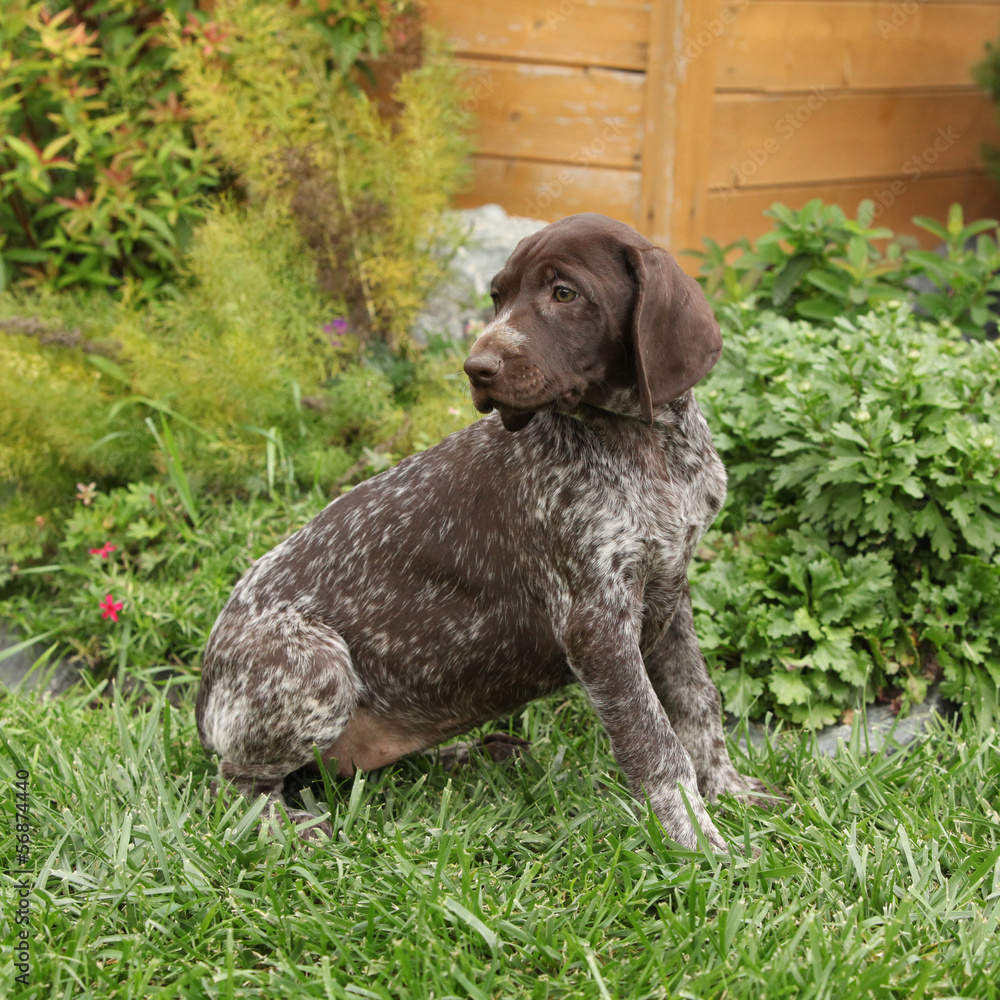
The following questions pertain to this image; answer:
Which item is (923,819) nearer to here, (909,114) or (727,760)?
(727,760)

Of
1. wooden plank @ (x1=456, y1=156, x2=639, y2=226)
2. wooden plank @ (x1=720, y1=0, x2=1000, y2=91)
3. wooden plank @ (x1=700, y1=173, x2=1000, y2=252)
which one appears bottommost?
wooden plank @ (x1=700, y1=173, x2=1000, y2=252)

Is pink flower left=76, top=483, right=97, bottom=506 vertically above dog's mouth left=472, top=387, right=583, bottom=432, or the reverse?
dog's mouth left=472, top=387, right=583, bottom=432

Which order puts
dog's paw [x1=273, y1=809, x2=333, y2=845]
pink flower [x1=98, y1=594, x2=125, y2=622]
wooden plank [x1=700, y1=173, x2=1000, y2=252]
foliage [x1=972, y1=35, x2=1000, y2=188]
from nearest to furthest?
dog's paw [x1=273, y1=809, x2=333, y2=845] → pink flower [x1=98, y1=594, x2=125, y2=622] → wooden plank [x1=700, y1=173, x2=1000, y2=252] → foliage [x1=972, y1=35, x2=1000, y2=188]

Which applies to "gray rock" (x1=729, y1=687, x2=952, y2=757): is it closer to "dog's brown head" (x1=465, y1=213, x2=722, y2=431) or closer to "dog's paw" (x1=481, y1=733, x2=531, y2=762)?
"dog's paw" (x1=481, y1=733, x2=531, y2=762)

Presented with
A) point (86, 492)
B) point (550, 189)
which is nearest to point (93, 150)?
point (86, 492)

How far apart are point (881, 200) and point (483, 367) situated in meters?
5.72

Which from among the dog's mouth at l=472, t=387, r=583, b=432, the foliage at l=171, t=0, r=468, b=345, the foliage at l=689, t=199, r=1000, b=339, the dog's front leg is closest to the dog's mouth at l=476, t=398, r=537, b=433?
the dog's mouth at l=472, t=387, r=583, b=432

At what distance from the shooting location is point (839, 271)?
16.6 ft

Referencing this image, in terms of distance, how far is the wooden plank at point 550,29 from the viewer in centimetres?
577

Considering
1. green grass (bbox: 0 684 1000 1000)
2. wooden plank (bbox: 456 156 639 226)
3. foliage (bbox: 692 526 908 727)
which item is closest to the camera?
green grass (bbox: 0 684 1000 1000)

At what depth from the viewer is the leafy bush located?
3.52 metres

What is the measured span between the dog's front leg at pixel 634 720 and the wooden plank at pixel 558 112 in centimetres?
416

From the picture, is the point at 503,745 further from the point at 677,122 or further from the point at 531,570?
the point at 677,122

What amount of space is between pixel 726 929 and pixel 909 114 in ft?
21.1
